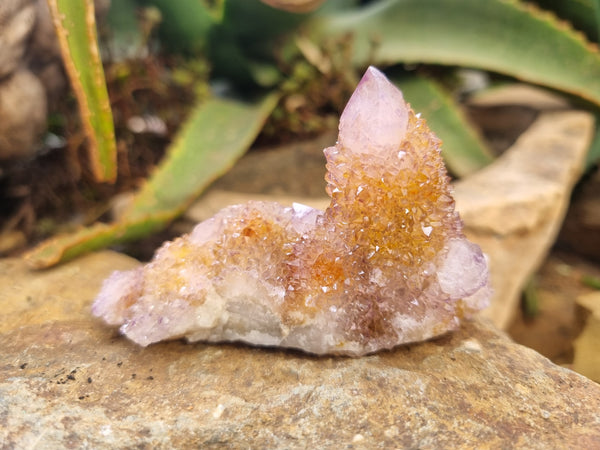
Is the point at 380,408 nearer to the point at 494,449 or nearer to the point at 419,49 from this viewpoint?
the point at 494,449

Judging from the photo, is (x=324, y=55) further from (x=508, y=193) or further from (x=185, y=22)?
(x=508, y=193)

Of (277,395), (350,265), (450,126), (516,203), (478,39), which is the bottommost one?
(277,395)

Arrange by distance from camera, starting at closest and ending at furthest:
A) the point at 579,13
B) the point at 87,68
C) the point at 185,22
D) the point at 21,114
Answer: the point at 87,68 → the point at 21,114 → the point at 185,22 → the point at 579,13

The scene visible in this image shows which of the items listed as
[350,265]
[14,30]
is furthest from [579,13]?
[14,30]

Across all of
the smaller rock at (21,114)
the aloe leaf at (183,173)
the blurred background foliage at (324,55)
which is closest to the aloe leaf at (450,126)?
the blurred background foliage at (324,55)

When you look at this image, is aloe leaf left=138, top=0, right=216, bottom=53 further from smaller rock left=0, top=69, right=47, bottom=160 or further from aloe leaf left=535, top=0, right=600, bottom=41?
aloe leaf left=535, top=0, right=600, bottom=41

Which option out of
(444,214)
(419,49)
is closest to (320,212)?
(444,214)
